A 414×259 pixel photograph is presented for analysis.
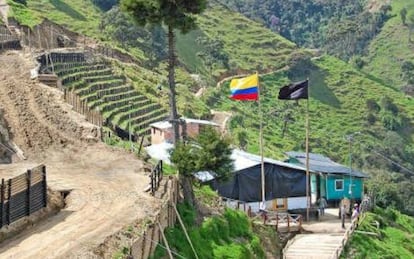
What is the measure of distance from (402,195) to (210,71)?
50.6 metres

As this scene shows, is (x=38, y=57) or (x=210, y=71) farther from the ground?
(x=38, y=57)

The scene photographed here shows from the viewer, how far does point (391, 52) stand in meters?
147

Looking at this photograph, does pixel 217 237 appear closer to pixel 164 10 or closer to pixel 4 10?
pixel 164 10

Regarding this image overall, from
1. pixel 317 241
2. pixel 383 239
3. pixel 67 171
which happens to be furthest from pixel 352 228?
pixel 67 171

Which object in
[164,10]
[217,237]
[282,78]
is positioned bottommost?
[282,78]

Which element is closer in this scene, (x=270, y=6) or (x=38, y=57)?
(x=38, y=57)

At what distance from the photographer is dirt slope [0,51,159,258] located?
1978 centimetres

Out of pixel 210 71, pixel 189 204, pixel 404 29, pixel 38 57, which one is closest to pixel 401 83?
pixel 404 29

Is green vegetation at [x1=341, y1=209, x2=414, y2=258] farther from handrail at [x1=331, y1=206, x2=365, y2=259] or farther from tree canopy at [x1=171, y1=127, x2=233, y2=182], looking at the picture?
tree canopy at [x1=171, y1=127, x2=233, y2=182]

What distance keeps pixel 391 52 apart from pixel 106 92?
10799cm

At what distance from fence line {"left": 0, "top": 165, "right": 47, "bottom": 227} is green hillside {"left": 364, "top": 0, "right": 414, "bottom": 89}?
114173 millimetres

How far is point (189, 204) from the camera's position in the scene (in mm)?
26875

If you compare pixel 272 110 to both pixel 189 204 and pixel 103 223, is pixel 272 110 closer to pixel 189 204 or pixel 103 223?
pixel 189 204

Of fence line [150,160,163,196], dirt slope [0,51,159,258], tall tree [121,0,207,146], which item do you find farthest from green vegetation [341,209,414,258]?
dirt slope [0,51,159,258]
